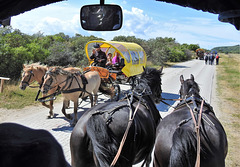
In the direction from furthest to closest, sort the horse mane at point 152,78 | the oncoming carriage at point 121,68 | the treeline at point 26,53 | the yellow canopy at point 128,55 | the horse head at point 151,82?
the treeline at point 26,53
the yellow canopy at point 128,55
the oncoming carriage at point 121,68
the horse mane at point 152,78
the horse head at point 151,82

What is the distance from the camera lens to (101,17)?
248 centimetres

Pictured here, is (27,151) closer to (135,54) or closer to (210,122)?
(210,122)

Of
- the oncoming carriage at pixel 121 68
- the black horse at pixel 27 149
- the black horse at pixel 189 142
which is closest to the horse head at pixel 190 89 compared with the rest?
the black horse at pixel 189 142

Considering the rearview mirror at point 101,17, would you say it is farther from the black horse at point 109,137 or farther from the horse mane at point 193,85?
the horse mane at point 193,85

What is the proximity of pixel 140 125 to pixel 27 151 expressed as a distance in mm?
2278

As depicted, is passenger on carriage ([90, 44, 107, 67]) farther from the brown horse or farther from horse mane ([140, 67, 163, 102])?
horse mane ([140, 67, 163, 102])

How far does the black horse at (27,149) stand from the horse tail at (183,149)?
5.23 feet

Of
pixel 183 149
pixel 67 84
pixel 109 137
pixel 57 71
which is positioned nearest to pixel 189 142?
pixel 183 149

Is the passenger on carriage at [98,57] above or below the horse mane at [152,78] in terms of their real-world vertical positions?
above

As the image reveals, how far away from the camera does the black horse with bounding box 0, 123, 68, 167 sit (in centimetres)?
88

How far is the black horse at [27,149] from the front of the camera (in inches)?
34.7

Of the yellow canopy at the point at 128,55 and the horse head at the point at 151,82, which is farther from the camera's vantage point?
the yellow canopy at the point at 128,55

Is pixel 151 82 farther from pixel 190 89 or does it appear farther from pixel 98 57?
pixel 98 57

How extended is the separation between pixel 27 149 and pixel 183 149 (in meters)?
1.85
